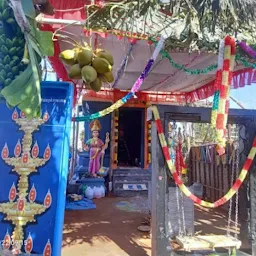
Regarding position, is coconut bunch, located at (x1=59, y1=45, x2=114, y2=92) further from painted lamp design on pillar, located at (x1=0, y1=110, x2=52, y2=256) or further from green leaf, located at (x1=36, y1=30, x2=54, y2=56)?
painted lamp design on pillar, located at (x1=0, y1=110, x2=52, y2=256)

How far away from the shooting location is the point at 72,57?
168 cm

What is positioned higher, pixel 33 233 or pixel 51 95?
pixel 51 95

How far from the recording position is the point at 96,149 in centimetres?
785

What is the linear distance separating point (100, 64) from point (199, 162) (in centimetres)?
668

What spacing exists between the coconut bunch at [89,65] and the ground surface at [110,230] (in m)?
2.65

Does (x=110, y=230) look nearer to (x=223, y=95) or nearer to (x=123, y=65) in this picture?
(x=123, y=65)

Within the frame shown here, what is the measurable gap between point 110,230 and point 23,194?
2.37 meters

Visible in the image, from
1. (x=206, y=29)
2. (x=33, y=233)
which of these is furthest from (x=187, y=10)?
(x=33, y=233)

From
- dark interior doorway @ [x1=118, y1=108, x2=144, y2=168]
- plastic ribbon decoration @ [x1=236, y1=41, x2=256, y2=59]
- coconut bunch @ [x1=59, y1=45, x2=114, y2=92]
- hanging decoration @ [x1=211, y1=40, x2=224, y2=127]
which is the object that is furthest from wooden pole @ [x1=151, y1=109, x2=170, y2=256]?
dark interior doorway @ [x1=118, y1=108, x2=144, y2=168]

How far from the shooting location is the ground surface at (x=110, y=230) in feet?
11.8

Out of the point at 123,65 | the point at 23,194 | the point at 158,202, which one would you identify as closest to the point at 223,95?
the point at 158,202

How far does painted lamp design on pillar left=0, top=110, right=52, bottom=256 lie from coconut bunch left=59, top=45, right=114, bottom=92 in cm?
112

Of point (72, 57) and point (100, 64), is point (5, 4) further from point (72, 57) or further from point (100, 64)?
Result: point (100, 64)

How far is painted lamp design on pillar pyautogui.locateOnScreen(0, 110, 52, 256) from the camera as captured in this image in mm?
→ 2436
